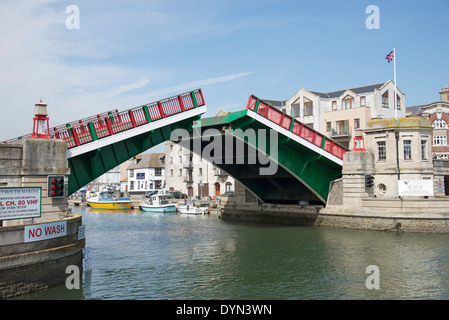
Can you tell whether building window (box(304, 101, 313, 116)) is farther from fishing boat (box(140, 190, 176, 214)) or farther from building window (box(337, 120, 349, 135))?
fishing boat (box(140, 190, 176, 214))

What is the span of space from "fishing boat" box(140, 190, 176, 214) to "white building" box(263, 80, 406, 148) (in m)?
23.8

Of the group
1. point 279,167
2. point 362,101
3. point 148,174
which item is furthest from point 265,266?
point 148,174

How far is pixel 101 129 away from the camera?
86.8 ft

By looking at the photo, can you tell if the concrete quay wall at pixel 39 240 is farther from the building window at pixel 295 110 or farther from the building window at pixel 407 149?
the building window at pixel 295 110

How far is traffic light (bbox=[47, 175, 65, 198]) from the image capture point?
2002 centimetres

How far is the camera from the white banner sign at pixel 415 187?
→ 34.5m

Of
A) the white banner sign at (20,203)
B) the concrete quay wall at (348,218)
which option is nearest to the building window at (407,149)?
the concrete quay wall at (348,218)

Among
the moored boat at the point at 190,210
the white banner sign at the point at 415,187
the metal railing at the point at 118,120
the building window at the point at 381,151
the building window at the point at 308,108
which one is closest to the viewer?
the metal railing at the point at 118,120

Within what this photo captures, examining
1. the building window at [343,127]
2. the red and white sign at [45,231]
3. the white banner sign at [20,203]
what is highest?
the building window at [343,127]

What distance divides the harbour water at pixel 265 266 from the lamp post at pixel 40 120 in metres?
7.32
